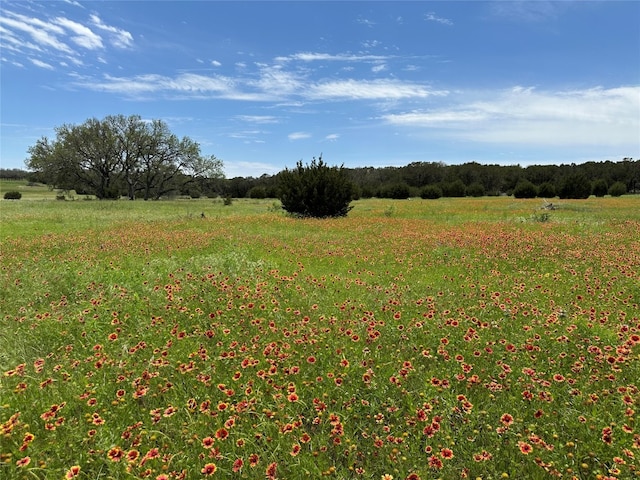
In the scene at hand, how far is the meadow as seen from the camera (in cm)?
270

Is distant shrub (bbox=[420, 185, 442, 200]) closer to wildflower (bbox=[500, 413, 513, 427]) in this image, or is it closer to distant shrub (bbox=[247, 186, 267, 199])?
distant shrub (bbox=[247, 186, 267, 199])

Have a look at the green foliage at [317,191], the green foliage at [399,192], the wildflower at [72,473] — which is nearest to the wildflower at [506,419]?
the wildflower at [72,473]

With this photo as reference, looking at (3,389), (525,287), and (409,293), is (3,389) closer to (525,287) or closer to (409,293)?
(409,293)

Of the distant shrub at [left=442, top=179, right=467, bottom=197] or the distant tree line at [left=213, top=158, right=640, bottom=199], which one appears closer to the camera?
the distant tree line at [left=213, top=158, right=640, bottom=199]

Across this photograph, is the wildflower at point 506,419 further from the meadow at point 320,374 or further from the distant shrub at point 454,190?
the distant shrub at point 454,190

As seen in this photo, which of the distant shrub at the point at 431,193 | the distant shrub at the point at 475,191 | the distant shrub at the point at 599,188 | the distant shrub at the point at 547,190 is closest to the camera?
the distant shrub at the point at 547,190

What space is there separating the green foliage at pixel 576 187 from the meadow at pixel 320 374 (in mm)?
41765

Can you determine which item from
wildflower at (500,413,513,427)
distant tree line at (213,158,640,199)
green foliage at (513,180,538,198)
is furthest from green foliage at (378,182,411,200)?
wildflower at (500,413,513,427)

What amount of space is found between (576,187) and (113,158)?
58.2 metres

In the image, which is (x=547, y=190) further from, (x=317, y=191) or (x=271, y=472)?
(x=271, y=472)

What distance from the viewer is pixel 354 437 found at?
3033 millimetres

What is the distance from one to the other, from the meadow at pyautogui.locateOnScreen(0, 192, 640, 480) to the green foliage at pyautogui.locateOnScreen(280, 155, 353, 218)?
16301 mm

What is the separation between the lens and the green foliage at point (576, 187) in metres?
42.4

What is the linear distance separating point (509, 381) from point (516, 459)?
0.97 meters
